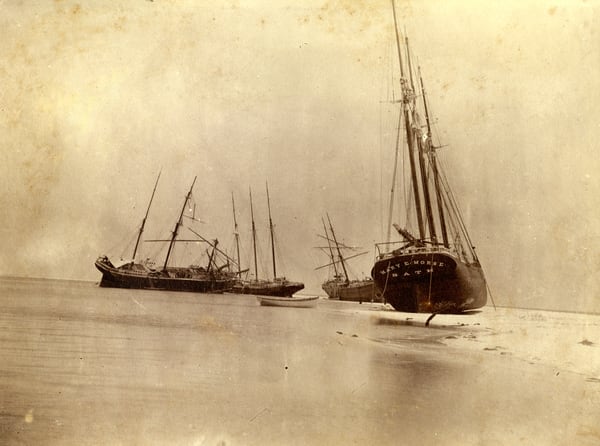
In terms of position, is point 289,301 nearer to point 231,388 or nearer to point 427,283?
point 427,283

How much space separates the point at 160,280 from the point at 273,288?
1495 millimetres

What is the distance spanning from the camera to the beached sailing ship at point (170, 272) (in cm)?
398

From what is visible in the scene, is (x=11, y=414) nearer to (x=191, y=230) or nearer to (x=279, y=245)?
(x=191, y=230)

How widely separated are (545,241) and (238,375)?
268 cm

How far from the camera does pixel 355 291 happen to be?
5.59 metres

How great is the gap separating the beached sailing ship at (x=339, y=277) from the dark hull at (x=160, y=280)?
4.43 ft

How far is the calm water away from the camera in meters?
3.19

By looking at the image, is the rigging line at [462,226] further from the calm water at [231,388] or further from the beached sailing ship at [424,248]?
the calm water at [231,388]

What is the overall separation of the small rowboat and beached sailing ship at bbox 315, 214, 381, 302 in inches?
9.2

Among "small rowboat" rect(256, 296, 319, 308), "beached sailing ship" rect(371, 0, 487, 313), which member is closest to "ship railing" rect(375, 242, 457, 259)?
"beached sailing ship" rect(371, 0, 487, 313)

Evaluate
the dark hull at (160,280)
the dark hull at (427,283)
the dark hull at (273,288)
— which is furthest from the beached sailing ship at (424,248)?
the dark hull at (160,280)

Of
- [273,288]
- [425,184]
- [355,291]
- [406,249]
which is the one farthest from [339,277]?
[425,184]

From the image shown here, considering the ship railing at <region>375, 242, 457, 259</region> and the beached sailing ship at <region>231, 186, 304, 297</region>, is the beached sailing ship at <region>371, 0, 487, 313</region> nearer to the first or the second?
the ship railing at <region>375, 242, 457, 259</region>

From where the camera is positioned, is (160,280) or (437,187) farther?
(160,280)
